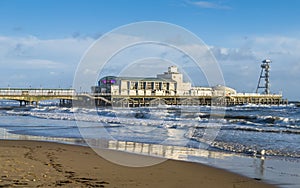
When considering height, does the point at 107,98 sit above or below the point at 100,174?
above

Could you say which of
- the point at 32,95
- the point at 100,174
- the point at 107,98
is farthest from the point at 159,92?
the point at 100,174

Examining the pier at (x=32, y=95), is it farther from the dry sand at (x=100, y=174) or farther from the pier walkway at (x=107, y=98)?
the dry sand at (x=100, y=174)

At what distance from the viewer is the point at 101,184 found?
A: 6.38m

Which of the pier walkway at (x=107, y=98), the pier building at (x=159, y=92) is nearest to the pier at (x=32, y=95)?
the pier walkway at (x=107, y=98)

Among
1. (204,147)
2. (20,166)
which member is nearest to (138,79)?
(204,147)

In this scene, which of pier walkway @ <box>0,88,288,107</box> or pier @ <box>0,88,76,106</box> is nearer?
pier @ <box>0,88,76,106</box>

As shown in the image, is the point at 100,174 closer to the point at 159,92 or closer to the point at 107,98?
the point at 107,98

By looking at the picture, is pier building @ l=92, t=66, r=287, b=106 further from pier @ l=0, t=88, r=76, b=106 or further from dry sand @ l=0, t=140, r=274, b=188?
dry sand @ l=0, t=140, r=274, b=188

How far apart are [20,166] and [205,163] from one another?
4400 millimetres

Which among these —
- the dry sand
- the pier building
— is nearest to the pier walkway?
the pier building

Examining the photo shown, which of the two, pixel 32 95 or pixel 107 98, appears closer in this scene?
pixel 32 95

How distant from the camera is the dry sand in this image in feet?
21.1

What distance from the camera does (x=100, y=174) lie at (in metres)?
7.36

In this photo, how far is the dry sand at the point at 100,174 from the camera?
645cm
